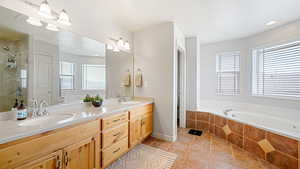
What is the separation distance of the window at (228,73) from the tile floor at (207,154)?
1.63 metres

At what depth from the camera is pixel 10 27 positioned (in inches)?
48.5

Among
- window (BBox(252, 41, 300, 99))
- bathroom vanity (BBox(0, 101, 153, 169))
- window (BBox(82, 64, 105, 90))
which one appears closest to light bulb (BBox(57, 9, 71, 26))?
window (BBox(82, 64, 105, 90))

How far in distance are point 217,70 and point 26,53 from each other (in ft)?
13.6

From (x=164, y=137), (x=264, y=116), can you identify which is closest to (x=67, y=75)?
(x=164, y=137)

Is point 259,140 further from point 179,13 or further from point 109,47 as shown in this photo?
point 109,47

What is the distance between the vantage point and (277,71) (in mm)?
2768

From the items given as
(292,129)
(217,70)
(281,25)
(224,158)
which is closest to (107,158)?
(224,158)

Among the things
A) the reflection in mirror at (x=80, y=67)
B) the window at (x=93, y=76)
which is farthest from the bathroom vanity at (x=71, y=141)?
the window at (x=93, y=76)

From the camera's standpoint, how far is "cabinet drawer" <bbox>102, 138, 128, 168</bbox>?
4.90ft

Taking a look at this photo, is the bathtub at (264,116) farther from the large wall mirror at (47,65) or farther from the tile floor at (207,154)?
the large wall mirror at (47,65)

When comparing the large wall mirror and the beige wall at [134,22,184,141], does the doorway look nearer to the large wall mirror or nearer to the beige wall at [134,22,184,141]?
the beige wall at [134,22,184,141]

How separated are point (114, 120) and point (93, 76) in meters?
0.91

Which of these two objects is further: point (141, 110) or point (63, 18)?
point (141, 110)

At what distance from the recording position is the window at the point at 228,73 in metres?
3.45
